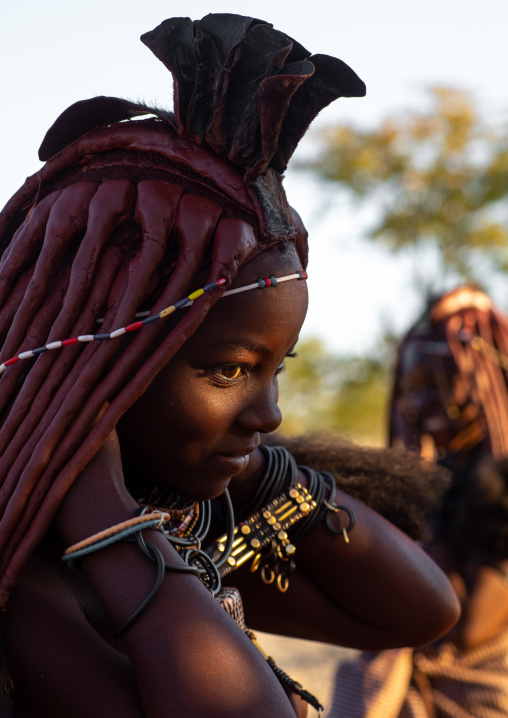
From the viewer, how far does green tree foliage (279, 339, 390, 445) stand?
58.0 ft

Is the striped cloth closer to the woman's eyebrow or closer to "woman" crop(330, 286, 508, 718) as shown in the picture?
"woman" crop(330, 286, 508, 718)

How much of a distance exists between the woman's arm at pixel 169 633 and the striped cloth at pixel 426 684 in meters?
3.07

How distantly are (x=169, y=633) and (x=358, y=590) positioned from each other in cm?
84

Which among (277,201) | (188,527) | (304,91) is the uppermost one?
(304,91)

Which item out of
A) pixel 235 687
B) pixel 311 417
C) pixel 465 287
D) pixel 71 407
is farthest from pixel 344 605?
pixel 311 417

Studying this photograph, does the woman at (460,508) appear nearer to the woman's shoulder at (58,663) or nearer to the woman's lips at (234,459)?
the woman's lips at (234,459)

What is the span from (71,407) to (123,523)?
0.24 m

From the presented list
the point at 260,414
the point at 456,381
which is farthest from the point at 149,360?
the point at 456,381

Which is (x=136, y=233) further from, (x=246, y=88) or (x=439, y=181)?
(x=439, y=181)

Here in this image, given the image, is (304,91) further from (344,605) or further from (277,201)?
(344,605)

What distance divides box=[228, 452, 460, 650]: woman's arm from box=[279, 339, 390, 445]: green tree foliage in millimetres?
15162

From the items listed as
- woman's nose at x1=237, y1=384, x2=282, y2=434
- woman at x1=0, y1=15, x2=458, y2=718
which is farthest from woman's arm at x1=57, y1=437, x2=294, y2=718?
woman's nose at x1=237, y1=384, x2=282, y2=434

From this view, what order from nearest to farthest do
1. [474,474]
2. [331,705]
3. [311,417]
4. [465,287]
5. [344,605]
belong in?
[344,605] < [331,705] < [474,474] < [465,287] < [311,417]

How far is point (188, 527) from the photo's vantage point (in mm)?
1937
